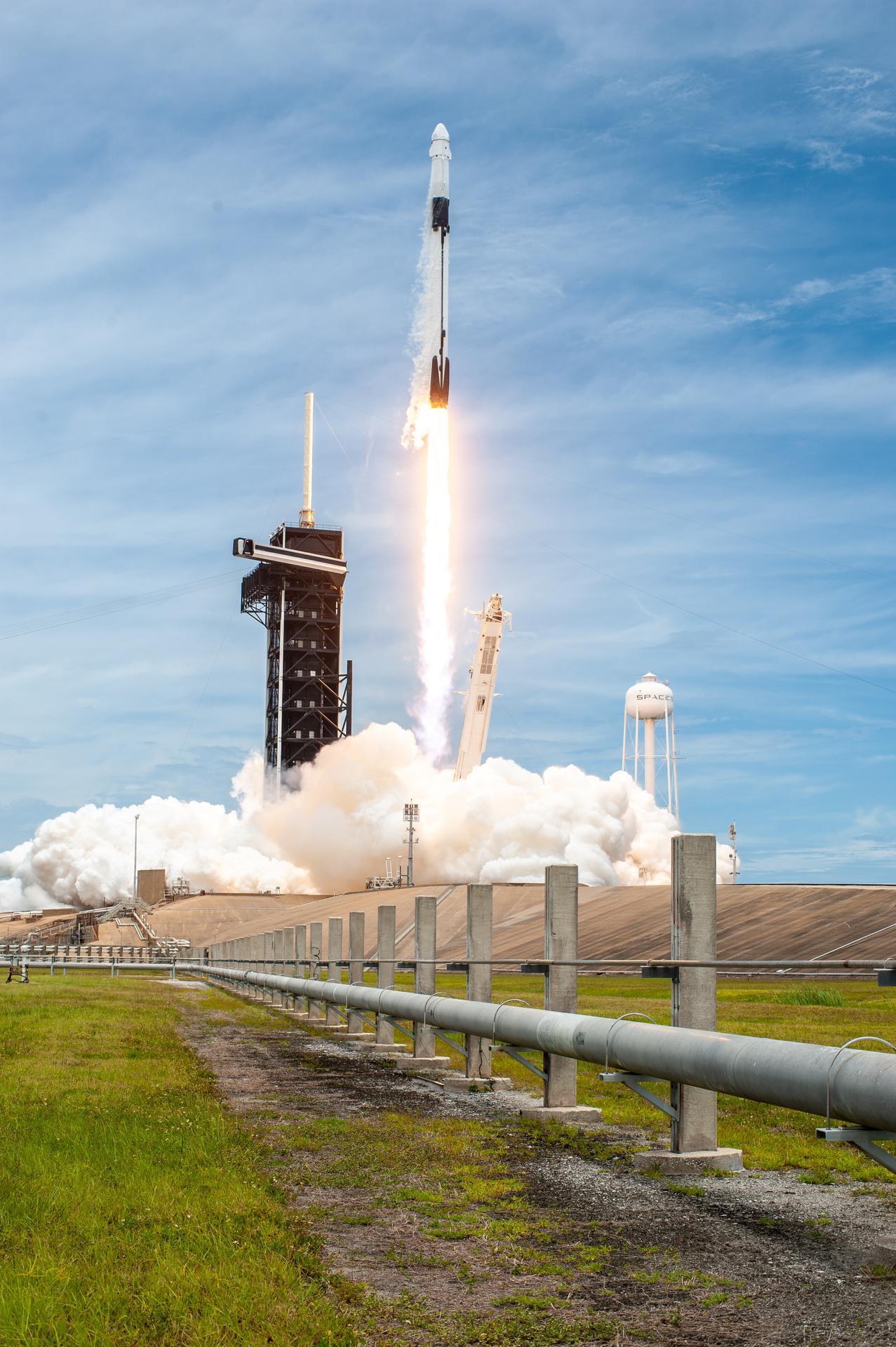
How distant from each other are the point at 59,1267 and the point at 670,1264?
3129 mm

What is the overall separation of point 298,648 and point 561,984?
5348 inches

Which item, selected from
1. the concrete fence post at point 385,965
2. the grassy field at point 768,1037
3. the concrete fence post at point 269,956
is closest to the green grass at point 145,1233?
the grassy field at point 768,1037

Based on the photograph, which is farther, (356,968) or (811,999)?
(811,999)

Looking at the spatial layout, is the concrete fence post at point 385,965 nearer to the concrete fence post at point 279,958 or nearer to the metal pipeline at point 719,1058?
the metal pipeline at point 719,1058

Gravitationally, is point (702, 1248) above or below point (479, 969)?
below

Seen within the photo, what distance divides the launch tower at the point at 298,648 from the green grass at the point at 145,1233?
132 m

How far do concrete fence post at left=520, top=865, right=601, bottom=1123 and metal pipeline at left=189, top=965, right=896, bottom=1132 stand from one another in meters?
0.34

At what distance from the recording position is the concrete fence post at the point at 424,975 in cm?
1869

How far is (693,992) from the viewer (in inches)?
418

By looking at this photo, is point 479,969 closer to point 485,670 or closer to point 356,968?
point 356,968

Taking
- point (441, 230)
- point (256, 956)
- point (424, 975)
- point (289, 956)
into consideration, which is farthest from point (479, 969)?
point (441, 230)

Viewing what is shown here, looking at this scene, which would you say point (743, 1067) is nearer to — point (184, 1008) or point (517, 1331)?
point (517, 1331)

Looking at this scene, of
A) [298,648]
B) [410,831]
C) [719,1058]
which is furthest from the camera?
[298,648]

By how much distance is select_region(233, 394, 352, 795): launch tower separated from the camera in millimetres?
146250
